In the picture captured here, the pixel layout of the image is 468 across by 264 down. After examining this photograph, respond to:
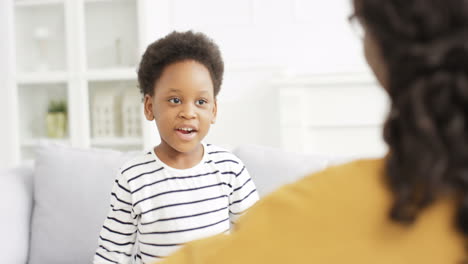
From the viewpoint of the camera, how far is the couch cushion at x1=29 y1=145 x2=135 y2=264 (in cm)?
187

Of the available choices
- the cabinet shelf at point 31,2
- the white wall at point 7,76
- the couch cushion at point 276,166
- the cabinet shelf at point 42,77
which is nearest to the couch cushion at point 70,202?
the couch cushion at point 276,166

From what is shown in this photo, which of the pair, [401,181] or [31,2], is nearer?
[401,181]

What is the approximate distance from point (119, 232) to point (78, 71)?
2.52 m

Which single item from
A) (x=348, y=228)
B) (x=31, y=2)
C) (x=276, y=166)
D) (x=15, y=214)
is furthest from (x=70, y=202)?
(x=31, y=2)

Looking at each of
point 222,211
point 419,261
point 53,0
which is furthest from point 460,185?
point 53,0

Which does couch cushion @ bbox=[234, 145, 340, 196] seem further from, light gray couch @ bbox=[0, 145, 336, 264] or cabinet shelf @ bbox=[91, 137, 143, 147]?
cabinet shelf @ bbox=[91, 137, 143, 147]

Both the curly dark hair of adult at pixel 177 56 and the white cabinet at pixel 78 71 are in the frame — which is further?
the white cabinet at pixel 78 71

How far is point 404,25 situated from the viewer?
48 cm

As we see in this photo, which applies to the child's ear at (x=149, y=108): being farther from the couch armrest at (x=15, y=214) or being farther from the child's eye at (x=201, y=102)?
the couch armrest at (x=15, y=214)

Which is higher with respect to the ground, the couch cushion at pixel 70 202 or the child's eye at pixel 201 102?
the child's eye at pixel 201 102

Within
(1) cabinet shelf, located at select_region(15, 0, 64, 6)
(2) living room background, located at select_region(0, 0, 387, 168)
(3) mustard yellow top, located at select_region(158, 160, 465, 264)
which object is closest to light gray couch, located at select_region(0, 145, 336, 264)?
(3) mustard yellow top, located at select_region(158, 160, 465, 264)

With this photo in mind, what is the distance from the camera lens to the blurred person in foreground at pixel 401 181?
475mm

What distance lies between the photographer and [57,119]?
12.1ft

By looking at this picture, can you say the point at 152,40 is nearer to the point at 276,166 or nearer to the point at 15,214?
the point at 15,214
